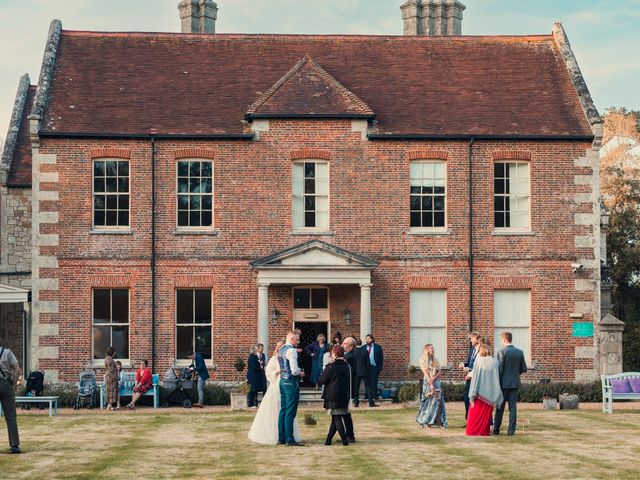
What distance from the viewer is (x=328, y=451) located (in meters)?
19.4

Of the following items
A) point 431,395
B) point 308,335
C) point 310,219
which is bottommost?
point 431,395

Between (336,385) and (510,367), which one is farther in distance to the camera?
(510,367)

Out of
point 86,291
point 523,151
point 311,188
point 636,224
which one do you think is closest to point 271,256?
point 311,188

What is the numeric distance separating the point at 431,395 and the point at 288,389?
3913 millimetres

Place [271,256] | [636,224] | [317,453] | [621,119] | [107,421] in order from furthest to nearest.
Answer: [621,119]
[636,224]
[271,256]
[107,421]
[317,453]

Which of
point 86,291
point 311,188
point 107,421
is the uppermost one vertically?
point 311,188

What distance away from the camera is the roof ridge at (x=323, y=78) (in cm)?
3350

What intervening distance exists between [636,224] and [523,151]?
62.2 feet

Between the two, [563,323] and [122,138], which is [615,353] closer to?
[563,323]

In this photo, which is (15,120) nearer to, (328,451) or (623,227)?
(623,227)

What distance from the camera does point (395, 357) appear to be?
33.2m

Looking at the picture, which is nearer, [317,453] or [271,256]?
[317,453]

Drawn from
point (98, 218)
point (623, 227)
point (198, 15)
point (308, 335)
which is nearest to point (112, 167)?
point (98, 218)

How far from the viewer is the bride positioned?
20.5 metres
